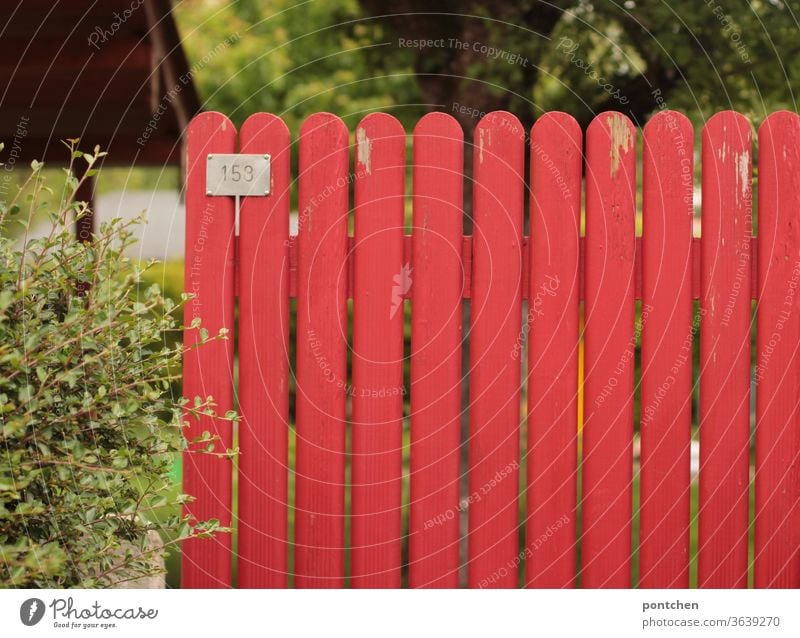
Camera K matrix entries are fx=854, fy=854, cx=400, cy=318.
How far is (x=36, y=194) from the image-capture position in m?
2.13

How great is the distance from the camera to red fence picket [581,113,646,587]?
8.69 feet

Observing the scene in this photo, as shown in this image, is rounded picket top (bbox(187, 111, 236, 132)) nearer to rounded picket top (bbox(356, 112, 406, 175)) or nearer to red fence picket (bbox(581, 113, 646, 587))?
rounded picket top (bbox(356, 112, 406, 175))

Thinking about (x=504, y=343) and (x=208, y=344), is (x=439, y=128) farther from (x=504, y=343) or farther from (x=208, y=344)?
(x=208, y=344)

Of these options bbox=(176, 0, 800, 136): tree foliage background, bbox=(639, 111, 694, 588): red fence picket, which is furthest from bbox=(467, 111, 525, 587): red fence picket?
bbox=(176, 0, 800, 136): tree foliage background

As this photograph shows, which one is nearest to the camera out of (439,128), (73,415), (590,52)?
(73,415)

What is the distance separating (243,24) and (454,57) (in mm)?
10232

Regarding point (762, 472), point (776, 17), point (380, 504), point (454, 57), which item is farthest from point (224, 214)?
point (776, 17)

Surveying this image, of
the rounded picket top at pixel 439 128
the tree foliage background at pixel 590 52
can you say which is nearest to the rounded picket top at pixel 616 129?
the rounded picket top at pixel 439 128

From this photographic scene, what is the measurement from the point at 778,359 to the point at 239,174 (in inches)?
71.1

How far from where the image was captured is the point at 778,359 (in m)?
2.72

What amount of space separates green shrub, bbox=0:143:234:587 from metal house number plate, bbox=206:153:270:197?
0.51 meters

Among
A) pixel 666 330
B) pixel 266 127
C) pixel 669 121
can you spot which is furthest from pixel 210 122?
pixel 666 330
